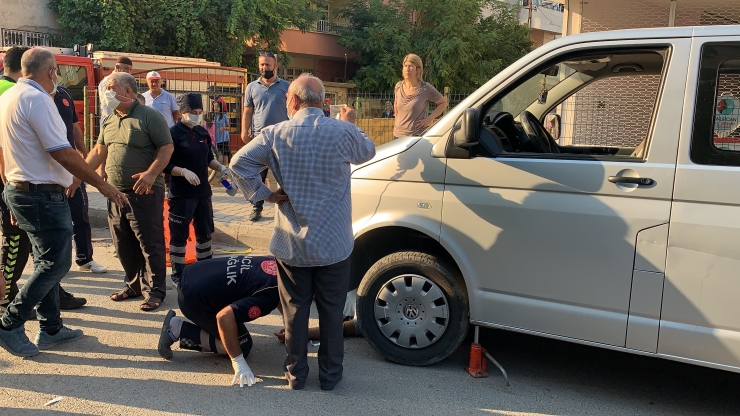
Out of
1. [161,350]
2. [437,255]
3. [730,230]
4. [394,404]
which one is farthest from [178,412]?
[730,230]

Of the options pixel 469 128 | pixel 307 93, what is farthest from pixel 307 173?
pixel 469 128

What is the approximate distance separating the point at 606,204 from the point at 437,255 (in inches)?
43.7

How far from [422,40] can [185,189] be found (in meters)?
20.2

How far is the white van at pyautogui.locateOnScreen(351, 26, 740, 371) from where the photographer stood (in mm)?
3188

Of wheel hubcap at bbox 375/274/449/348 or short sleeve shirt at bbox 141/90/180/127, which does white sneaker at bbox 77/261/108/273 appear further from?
wheel hubcap at bbox 375/274/449/348

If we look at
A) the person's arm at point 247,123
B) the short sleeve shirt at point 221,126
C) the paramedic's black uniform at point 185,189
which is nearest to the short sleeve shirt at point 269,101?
the person's arm at point 247,123

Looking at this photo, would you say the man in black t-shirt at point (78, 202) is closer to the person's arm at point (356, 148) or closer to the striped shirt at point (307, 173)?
the striped shirt at point (307, 173)

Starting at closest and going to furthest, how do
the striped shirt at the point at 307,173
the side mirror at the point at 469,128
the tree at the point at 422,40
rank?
the striped shirt at the point at 307,173, the side mirror at the point at 469,128, the tree at the point at 422,40

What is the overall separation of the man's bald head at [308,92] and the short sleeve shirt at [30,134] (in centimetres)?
152

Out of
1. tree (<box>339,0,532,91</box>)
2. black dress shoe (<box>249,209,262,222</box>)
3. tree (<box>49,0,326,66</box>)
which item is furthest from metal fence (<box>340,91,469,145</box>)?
tree (<box>339,0,532,91</box>)

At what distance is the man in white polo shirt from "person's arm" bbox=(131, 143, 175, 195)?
713 millimetres

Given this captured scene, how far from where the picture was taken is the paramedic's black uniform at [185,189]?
17.3 feet

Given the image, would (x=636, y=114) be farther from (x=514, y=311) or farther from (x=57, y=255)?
(x=57, y=255)

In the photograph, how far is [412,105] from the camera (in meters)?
6.52
